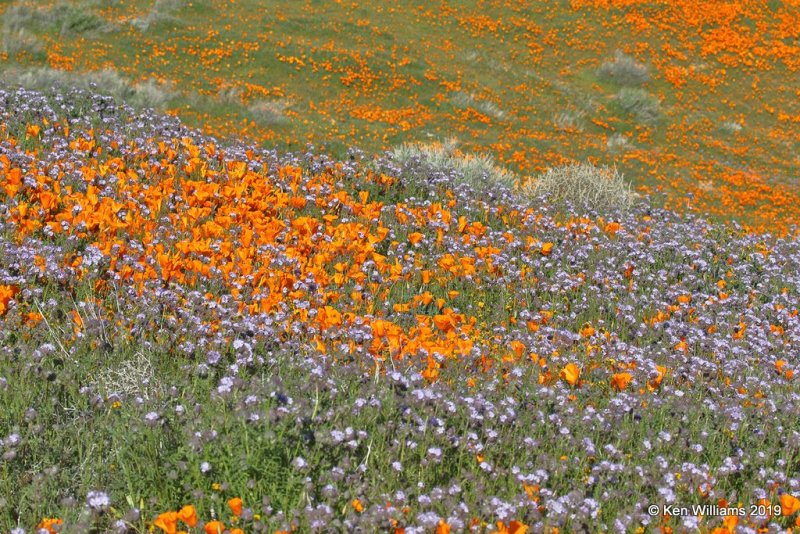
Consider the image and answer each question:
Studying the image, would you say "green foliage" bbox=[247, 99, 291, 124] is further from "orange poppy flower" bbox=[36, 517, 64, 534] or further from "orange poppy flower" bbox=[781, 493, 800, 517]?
"orange poppy flower" bbox=[781, 493, 800, 517]

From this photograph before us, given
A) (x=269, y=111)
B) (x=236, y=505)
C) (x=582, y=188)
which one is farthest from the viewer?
(x=269, y=111)

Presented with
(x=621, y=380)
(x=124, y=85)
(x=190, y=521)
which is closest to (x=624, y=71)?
(x=124, y=85)

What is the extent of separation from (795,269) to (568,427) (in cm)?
613

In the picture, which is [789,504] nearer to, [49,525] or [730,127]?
[49,525]

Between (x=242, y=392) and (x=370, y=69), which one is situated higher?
(x=242, y=392)

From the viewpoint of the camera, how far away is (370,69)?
23609 mm

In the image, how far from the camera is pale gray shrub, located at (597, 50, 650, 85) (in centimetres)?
2809

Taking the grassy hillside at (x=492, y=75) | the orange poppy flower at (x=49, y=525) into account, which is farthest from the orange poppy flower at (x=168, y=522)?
the grassy hillside at (x=492, y=75)

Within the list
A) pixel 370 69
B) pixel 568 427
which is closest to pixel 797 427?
pixel 568 427

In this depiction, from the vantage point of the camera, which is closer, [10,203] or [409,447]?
[409,447]

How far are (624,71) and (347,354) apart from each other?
87.3 feet

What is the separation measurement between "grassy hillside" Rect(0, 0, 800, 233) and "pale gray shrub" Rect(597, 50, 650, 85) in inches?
2.8

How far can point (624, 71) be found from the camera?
2844 centimetres

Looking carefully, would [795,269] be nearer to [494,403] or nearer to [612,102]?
[494,403]
